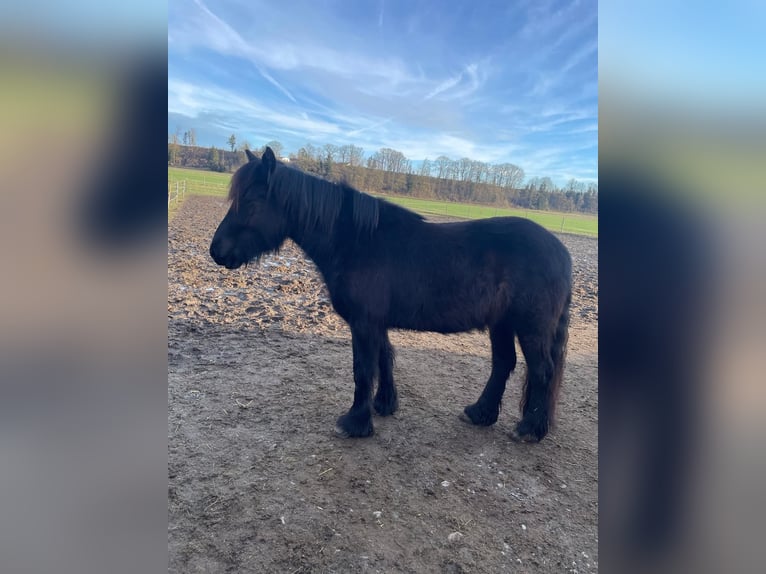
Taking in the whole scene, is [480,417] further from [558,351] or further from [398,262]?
[398,262]

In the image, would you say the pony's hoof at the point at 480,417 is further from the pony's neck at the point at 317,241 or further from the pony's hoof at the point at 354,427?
the pony's neck at the point at 317,241

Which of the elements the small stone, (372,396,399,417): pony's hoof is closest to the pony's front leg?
(372,396,399,417): pony's hoof

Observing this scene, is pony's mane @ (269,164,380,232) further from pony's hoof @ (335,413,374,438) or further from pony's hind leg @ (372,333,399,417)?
pony's hoof @ (335,413,374,438)

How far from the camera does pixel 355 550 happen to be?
2.11m

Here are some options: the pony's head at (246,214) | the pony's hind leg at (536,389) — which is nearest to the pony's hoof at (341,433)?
the pony's hind leg at (536,389)

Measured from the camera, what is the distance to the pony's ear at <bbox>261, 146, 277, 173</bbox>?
2.92m

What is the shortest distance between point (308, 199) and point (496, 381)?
2.23 m

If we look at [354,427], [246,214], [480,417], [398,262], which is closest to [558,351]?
[480,417]

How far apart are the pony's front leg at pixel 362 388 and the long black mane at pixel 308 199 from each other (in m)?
0.88

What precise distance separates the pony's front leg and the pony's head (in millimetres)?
1071
